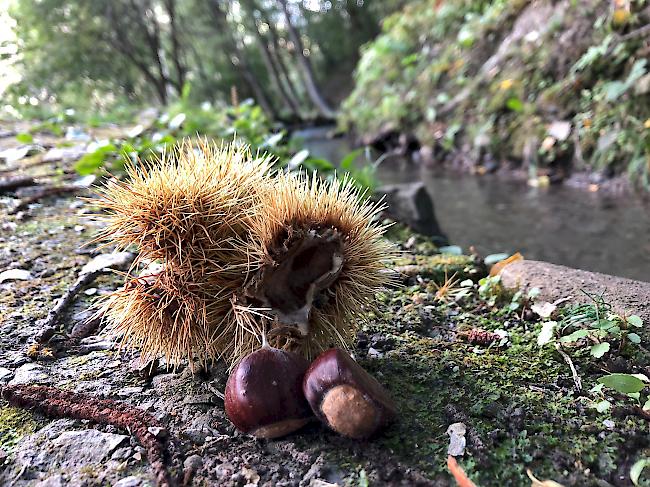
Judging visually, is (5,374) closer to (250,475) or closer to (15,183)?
(250,475)

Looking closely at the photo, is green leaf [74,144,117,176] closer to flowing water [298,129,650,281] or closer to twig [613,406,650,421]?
flowing water [298,129,650,281]

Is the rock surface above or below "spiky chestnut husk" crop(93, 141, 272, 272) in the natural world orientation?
below

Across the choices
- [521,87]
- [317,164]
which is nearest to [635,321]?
[317,164]

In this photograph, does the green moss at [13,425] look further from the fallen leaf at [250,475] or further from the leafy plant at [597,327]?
the leafy plant at [597,327]

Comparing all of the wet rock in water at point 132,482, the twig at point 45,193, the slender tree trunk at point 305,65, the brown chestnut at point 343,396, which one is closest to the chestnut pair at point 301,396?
the brown chestnut at point 343,396

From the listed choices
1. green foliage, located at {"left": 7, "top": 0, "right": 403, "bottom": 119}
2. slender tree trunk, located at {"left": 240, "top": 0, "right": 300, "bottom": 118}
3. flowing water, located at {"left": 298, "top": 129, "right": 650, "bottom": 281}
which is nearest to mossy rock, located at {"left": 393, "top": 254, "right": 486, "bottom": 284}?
flowing water, located at {"left": 298, "top": 129, "right": 650, "bottom": 281}

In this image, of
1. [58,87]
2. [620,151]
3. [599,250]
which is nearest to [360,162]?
[620,151]

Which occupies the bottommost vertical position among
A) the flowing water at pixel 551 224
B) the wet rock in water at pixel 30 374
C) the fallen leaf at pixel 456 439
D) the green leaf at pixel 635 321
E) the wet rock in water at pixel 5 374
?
the flowing water at pixel 551 224
